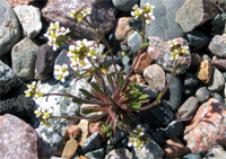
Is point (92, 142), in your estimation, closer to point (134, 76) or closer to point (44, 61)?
point (134, 76)

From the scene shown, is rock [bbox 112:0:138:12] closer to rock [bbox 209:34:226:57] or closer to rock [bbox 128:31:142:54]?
rock [bbox 128:31:142:54]

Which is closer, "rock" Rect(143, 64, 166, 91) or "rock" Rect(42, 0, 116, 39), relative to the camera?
"rock" Rect(143, 64, 166, 91)

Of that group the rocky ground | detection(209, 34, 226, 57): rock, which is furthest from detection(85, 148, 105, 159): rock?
detection(209, 34, 226, 57): rock

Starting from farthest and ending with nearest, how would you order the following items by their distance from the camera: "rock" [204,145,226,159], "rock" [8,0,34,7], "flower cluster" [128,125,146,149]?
"rock" [8,0,34,7] < "rock" [204,145,226,159] < "flower cluster" [128,125,146,149]

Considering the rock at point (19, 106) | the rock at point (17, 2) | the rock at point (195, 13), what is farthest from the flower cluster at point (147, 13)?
the rock at point (17, 2)

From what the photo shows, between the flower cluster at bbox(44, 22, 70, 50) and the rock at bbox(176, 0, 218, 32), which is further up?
the flower cluster at bbox(44, 22, 70, 50)

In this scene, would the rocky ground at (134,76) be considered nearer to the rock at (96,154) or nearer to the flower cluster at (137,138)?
the rock at (96,154)

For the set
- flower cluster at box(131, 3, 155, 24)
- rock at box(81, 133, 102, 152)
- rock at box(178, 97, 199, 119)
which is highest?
flower cluster at box(131, 3, 155, 24)
